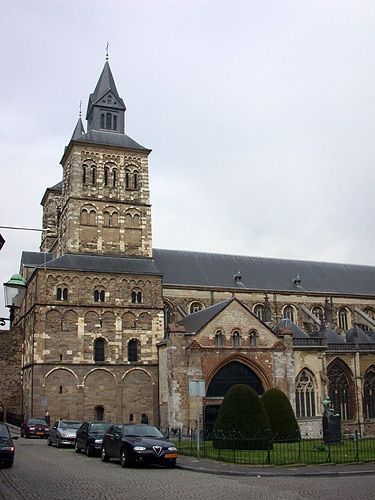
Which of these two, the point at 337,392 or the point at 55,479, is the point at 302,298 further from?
the point at 55,479

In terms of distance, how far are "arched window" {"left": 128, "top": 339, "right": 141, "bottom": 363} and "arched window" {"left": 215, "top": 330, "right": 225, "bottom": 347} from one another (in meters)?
7.46

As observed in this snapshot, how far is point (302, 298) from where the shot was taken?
55.9 m

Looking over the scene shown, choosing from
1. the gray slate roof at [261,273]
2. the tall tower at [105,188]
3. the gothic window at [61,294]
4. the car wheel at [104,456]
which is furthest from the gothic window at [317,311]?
the car wheel at [104,456]

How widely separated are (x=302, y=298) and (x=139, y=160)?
20.0 m

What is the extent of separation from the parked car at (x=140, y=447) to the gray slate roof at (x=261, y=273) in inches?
1157

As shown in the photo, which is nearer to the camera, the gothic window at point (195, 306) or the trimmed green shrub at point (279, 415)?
the trimmed green shrub at point (279, 415)

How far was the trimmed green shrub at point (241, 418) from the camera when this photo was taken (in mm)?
26375

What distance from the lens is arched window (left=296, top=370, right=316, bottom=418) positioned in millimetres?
43219

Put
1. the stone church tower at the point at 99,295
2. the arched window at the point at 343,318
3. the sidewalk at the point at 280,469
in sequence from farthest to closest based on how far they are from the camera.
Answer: the arched window at the point at 343,318
the stone church tower at the point at 99,295
the sidewalk at the point at 280,469

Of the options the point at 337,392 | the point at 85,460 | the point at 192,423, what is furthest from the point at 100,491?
the point at 337,392

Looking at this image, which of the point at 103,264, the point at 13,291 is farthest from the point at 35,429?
the point at 13,291

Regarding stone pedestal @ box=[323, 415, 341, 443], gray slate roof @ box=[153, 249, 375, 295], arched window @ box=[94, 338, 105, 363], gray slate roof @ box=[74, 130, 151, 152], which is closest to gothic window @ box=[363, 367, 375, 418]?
gray slate roof @ box=[153, 249, 375, 295]

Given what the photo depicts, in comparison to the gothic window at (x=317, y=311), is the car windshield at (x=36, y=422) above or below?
below

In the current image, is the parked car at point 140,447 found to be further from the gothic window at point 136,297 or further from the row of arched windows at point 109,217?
the row of arched windows at point 109,217
